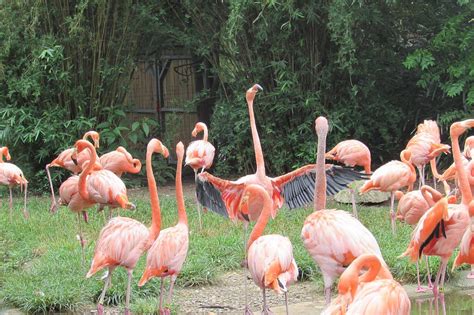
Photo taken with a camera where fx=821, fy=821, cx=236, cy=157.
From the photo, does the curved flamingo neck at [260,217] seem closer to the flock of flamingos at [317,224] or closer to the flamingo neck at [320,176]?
the flock of flamingos at [317,224]

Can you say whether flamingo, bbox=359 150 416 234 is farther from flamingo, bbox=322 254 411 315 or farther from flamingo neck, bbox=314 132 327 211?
flamingo, bbox=322 254 411 315

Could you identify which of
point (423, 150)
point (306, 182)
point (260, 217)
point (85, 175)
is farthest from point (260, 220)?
point (423, 150)

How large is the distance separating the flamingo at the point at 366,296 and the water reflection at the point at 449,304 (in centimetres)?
197

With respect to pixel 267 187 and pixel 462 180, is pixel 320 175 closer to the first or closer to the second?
pixel 462 180

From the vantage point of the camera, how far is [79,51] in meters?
10.9

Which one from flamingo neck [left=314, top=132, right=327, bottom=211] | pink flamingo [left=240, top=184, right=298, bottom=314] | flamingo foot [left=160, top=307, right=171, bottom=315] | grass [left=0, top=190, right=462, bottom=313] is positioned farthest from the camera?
grass [left=0, top=190, right=462, bottom=313]

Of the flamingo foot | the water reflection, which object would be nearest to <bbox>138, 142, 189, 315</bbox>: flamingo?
the flamingo foot

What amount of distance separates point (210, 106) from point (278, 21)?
2.45 m

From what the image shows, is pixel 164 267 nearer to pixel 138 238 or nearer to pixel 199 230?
pixel 138 238

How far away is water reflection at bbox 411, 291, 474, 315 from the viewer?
5551 millimetres

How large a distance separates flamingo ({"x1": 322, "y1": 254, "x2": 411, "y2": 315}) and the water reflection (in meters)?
A: 1.97

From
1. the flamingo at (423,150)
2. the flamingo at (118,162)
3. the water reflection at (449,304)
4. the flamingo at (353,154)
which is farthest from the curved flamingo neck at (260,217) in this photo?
the flamingo at (118,162)

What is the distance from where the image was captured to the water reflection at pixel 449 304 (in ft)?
18.2

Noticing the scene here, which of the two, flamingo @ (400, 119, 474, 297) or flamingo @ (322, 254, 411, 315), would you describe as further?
flamingo @ (400, 119, 474, 297)
